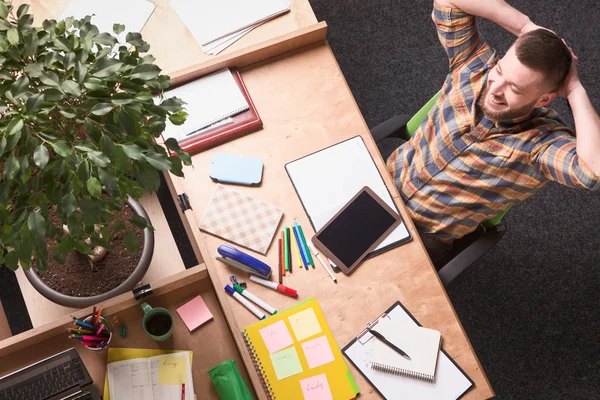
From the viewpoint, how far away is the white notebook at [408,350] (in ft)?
5.00

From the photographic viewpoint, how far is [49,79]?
1012 mm

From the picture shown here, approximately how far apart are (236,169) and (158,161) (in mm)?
640

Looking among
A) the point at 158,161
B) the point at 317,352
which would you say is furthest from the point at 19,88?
the point at 317,352

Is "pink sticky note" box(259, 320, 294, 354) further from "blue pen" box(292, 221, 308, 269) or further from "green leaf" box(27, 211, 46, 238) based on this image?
"green leaf" box(27, 211, 46, 238)

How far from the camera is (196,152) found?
1.70 meters

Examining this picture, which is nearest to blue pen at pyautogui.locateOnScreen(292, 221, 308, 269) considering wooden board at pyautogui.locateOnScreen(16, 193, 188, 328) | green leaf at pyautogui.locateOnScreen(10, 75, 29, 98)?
wooden board at pyautogui.locateOnScreen(16, 193, 188, 328)

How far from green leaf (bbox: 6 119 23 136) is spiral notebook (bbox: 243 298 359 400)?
80 cm

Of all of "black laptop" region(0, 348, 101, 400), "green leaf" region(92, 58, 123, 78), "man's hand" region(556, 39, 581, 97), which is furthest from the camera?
"man's hand" region(556, 39, 581, 97)

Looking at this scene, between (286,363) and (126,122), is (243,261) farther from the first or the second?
(126,122)

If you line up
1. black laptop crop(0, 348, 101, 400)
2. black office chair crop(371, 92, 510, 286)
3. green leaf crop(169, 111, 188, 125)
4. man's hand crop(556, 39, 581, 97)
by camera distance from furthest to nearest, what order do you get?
black office chair crop(371, 92, 510, 286) < man's hand crop(556, 39, 581, 97) < black laptop crop(0, 348, 101, 400) < green leaf crop(169, 111, 188, 125)

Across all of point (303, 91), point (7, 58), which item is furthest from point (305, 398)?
point (7, 58)

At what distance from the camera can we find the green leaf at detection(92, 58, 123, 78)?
41.6 inches

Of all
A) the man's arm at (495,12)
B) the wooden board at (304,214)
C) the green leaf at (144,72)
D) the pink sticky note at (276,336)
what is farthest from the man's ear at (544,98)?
the green leaf at (144,72)

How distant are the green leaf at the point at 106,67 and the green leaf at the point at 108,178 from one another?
18 centimetres
